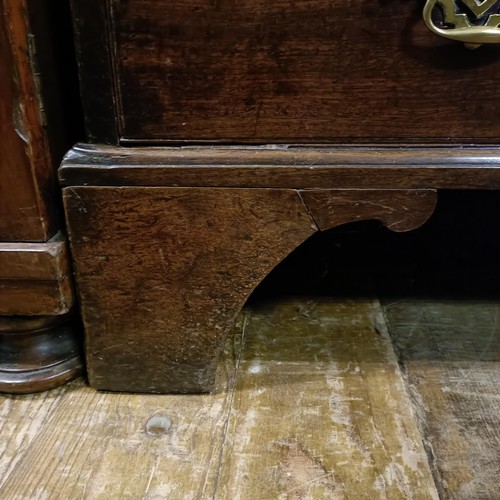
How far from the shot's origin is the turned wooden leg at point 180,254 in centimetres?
60

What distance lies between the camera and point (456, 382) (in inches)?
28.6

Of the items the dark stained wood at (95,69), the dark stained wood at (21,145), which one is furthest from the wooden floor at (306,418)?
the dark stained wood at (95,69)

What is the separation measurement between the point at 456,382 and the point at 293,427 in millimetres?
233

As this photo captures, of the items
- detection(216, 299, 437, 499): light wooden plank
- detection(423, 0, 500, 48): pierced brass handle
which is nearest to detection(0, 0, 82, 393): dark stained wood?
detection(216, 299, 437, 499): light wooden plank

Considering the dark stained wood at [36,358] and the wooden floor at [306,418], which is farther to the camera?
the dark stained wood at [36,358]

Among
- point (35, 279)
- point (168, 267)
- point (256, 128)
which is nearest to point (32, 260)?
point (35, 279)

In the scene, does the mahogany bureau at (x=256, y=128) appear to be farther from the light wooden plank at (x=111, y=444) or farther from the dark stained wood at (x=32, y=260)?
the light wooden plank at (x=111, y=444)

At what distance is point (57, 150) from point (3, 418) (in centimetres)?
32

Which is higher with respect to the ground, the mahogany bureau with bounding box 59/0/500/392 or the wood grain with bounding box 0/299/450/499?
the mahogany bureau with bounding box 59/0/500/392

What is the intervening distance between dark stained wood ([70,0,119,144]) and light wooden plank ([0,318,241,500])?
0.32 m

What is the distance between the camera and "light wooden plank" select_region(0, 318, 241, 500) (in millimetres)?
569

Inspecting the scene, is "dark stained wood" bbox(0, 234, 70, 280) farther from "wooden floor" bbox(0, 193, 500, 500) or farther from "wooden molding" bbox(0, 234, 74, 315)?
"wooden floor" bbox(0, 193, 500, 500)

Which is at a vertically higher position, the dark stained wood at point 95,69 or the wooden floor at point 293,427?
the dark stained wood at point 95,69

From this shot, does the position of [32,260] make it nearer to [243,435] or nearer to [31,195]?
[31,195]
